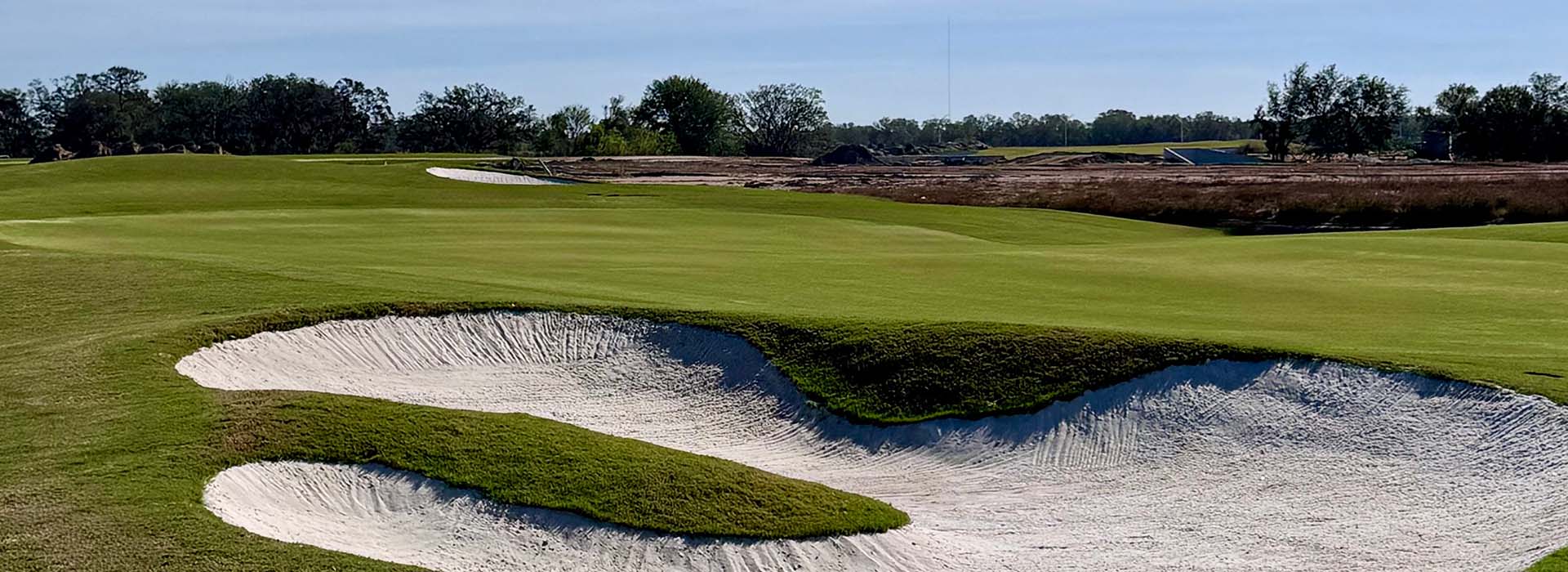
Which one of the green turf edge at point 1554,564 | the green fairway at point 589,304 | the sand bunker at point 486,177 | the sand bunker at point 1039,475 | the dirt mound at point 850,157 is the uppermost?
the dirt mound at point 850,157

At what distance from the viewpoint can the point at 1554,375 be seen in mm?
10828

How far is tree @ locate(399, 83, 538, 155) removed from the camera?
12431 centimetres

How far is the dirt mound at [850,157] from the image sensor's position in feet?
319

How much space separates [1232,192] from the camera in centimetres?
4634

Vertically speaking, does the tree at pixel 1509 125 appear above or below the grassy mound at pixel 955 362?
above

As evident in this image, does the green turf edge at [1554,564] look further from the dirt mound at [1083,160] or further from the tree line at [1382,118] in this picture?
the tree line at [1382,118]

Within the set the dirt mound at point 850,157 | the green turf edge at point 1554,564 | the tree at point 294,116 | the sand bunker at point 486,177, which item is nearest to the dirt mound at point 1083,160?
the dirt mound at point 850,157

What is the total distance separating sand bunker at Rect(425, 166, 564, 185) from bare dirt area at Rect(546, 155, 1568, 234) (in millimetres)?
2714

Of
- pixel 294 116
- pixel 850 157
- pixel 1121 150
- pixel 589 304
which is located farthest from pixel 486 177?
pixel 1121 150

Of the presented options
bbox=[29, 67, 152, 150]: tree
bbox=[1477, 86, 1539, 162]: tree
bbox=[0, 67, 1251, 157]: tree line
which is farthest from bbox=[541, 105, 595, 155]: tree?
bbox=[1477, 86, 1539, 162]: tree

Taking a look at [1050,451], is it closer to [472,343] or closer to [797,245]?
[472,343]

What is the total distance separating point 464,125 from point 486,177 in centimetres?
7436

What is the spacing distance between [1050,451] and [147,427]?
26.2 feet

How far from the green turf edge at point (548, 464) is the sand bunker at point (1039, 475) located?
0.17m
